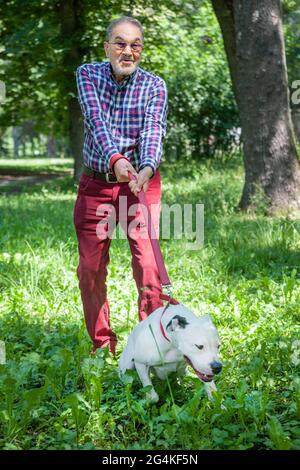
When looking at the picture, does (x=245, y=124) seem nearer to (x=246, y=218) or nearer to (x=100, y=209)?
(x=246, y=218)

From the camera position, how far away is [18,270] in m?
6.13

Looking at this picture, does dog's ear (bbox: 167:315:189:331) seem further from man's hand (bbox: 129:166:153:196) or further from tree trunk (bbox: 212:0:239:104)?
tree trunk (bbox: 212:0:239:104)

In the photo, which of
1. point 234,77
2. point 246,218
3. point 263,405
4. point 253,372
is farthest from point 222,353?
point 234,77

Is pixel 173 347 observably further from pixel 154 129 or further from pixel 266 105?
pixel 266 105

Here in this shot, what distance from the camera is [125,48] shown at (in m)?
3.82

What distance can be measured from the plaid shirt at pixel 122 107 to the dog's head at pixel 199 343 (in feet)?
3.95

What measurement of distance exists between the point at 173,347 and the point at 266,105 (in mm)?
5989

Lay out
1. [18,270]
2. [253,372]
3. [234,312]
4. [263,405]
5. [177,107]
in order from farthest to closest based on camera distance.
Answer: [177,107] < [18,270] < [234,312] < [253,372] < [263,405]

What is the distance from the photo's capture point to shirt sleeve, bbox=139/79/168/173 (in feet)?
12.4

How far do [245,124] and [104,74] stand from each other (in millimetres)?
5196

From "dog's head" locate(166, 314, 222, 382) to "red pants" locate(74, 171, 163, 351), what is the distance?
94cm
